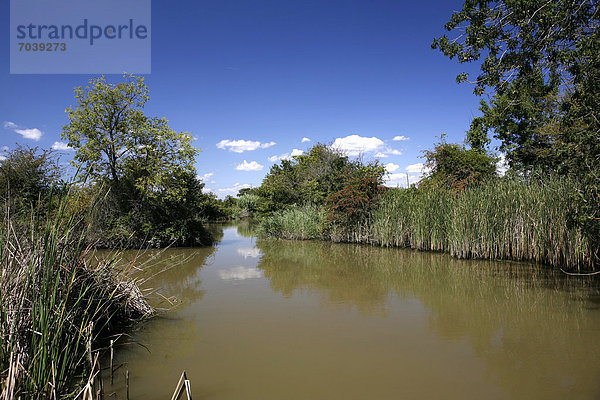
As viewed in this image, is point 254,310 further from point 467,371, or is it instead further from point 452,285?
point 452,285

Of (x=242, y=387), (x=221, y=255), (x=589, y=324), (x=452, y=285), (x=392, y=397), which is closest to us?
(x=392, y=397)

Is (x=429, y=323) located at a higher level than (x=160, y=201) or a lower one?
lower

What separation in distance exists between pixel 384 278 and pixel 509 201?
4.01m

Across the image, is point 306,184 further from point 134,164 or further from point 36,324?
point 36,324

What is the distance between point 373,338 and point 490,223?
6209 mm

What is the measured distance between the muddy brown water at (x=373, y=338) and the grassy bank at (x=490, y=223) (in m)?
0.78

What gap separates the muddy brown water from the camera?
2902 mm

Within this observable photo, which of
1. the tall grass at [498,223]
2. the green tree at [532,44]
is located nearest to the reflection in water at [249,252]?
the tall grass at [498,223]

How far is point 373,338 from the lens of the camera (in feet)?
13.0

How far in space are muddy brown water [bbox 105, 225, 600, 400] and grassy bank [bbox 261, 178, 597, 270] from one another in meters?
0.78

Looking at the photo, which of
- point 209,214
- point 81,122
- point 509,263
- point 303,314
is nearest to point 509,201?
point 509,263

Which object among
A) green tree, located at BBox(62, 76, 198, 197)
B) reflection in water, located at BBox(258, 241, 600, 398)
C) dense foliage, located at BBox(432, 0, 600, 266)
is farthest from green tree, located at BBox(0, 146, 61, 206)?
dense foliage, located at BBox(432, 0, 600, 266)

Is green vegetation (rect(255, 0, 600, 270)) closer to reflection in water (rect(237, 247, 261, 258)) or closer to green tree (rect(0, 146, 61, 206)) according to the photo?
reflection in water (rect(237, 247, 261, 258))

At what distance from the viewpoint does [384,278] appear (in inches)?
283
